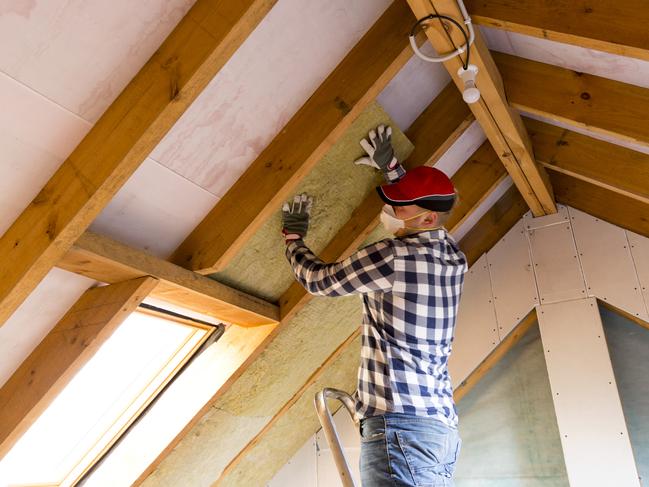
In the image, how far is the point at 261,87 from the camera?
1824 millimetres

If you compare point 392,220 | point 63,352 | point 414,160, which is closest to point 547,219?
point 414,160

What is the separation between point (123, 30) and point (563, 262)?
2832 millimetres

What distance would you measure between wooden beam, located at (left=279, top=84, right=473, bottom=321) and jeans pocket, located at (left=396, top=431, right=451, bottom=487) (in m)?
0.88

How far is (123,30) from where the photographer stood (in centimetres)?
137

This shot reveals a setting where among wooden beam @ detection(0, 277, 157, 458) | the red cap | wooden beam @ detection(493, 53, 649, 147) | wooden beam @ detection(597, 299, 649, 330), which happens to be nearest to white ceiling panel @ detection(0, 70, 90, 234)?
wooden beam @ detection(0, 277, 157, 458)

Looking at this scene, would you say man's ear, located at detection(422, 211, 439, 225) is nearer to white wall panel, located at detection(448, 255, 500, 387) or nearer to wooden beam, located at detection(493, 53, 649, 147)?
wooden beam, located at detection(493, 53, 649, 147)

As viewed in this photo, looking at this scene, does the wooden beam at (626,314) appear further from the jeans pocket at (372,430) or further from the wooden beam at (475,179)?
the jeans pocket at (372,430)

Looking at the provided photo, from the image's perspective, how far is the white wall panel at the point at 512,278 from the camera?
136 inches

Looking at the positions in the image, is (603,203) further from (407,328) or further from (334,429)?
(334,429)

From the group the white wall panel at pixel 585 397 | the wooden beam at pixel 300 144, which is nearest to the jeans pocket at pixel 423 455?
the wooden beam at pixel 300 144

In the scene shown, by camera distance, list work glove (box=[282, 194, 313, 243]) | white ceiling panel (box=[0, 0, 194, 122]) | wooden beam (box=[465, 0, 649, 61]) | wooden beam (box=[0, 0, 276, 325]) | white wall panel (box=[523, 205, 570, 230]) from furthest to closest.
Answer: white wall panel (box=[523, 205, 570, 230]), work glove (box=[282, 194, 313, 243]), wooden beam (box=[465, 0, 649, 61]), wooden beam (box=[0, 0, 276, 325]), white ceiling panel (box=[0, 0, 194, 122])

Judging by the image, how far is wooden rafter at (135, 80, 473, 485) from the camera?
2463 millimetres

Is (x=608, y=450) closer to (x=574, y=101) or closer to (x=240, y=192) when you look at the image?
(x=574, y=101)

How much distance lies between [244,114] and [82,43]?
0.59 metres
